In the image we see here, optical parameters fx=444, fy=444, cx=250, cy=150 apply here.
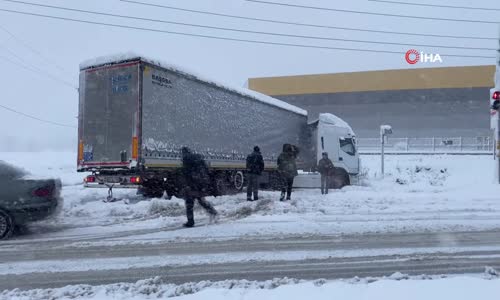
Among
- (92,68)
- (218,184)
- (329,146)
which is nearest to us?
(92,68)

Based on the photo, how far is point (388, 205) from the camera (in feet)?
38.2

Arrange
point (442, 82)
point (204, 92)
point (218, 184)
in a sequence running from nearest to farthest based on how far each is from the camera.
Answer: point (204, 92) → point (218, 184) → point (442, 82)

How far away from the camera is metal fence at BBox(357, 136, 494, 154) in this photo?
2522 centimetres

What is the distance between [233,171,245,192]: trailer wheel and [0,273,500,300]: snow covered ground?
31.9 ft

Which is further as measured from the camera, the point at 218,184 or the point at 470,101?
the point at 470,101

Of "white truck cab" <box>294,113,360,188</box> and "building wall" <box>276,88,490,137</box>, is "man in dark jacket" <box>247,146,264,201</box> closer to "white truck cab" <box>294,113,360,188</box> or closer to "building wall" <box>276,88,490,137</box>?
"white truck cab" <box>294,113,360,188</box>

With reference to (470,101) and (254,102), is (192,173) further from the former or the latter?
(470,101)

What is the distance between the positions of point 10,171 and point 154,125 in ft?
10.9

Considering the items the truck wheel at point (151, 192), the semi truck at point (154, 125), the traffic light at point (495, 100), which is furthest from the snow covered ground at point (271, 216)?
the traffic light at point (495, 100)

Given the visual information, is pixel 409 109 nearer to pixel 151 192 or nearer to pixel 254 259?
pixel 151 192

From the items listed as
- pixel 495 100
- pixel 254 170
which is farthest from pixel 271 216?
pixel 495 100

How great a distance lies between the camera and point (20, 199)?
821 cm

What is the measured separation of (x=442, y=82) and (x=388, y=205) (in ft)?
88.0

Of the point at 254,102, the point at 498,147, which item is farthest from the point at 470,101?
the point at 254,102
